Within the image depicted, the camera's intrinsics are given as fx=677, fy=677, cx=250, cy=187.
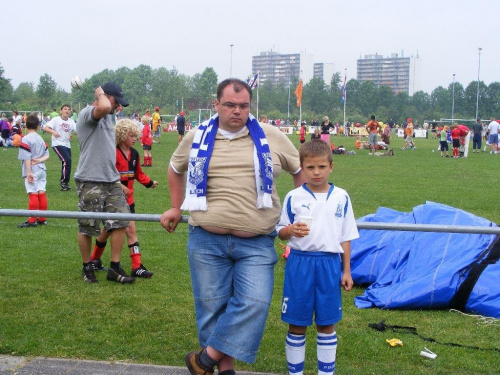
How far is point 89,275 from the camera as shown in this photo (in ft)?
24.7

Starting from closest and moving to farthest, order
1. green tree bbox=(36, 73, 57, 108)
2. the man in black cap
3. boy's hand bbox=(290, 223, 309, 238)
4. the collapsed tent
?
1. boy's hand bbox=(290, 223, 309, 238)
2. the collapsed tent
3. the man in black cap
4. green tree bbox=(36, 73, 57, 108)

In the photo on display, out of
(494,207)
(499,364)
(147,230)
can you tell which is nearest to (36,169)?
(147,230)

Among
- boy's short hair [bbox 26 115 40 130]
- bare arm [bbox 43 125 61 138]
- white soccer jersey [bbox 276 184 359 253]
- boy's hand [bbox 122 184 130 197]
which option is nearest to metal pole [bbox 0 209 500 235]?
white soccer jersey [bbox 276 184 359 253]

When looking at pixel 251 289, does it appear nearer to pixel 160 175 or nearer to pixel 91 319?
pixel 91 319

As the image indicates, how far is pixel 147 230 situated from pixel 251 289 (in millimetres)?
6897

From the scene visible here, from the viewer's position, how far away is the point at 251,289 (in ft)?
13.7

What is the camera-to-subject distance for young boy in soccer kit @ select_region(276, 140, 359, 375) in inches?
164

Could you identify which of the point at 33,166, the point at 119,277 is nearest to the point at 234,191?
the point at 119,277

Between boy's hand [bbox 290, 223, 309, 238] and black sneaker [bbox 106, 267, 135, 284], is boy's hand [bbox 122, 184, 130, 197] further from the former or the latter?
boy's hand [bbox 290, 223, 309, 238]

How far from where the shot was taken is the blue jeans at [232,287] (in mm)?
4172

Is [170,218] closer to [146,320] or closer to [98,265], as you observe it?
[146,320]

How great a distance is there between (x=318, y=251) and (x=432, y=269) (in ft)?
9.40

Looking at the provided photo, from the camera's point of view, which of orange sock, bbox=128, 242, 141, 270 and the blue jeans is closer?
the blue jeans

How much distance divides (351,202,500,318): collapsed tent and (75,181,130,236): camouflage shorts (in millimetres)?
2679
